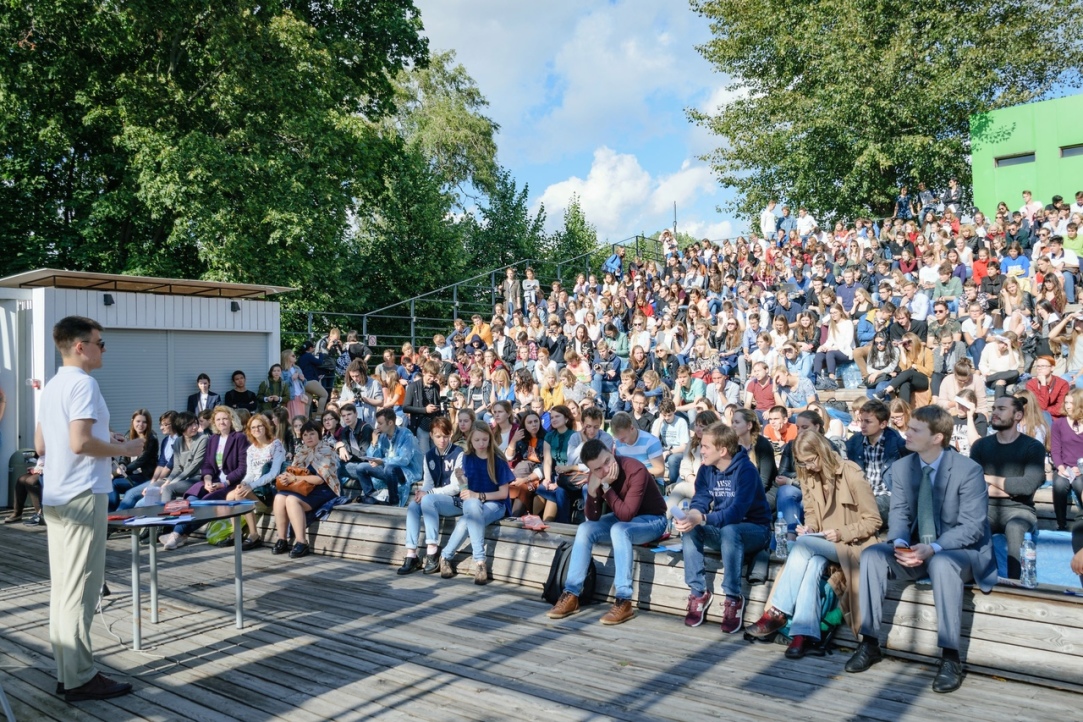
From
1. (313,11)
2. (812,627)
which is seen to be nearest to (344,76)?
(313,11)

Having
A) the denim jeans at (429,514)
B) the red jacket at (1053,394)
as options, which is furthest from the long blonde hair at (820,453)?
the red jacket at (1053,394)

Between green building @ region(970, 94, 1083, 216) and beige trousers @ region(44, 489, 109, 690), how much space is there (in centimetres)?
1986

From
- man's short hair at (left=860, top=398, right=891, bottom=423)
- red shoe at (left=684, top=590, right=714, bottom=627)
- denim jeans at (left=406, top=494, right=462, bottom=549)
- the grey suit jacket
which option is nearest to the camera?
the grey suit jacket

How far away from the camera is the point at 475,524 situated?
6684mm

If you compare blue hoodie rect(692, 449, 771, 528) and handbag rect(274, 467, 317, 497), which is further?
handbag rect(274, 467, 317, 497)

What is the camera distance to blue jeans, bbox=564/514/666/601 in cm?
565

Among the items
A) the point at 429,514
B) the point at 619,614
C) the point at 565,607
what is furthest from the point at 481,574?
the point at 619,614

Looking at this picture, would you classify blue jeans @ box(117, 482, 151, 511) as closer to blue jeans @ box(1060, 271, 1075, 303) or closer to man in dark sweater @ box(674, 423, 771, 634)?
man in dark sweater @ box(674, 423, 771, 634)

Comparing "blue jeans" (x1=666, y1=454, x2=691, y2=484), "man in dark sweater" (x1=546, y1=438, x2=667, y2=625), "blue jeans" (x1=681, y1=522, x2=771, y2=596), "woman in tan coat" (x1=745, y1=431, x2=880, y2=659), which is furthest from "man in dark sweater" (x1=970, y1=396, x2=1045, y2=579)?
"blue jeans" (x1=666, y1=454, x2=691, y2=484)

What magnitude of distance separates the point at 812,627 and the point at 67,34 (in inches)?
653

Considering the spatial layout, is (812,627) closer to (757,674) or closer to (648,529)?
(757,674)

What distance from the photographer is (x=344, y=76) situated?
1839cm

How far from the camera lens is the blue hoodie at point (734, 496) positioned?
5.39 meters

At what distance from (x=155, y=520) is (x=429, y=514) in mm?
2418
